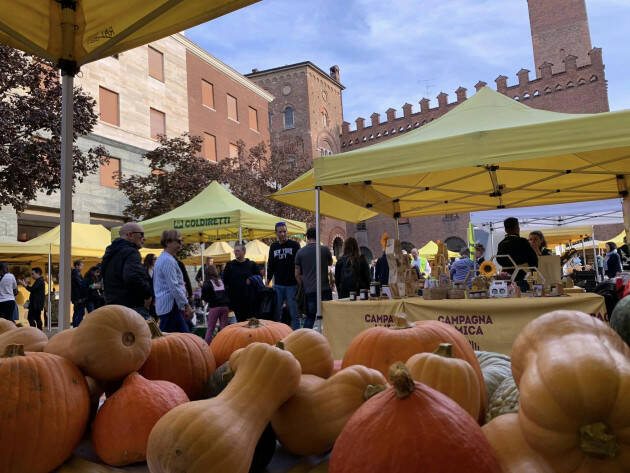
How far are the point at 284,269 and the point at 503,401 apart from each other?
18.5ft

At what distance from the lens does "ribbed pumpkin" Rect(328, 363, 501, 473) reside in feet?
2.03

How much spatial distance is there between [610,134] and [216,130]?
2265 cm

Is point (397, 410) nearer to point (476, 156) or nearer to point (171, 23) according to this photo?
point (171, 23)

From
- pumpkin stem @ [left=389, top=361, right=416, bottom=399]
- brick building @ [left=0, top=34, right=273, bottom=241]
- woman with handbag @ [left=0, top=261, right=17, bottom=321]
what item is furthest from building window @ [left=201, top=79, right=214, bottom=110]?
pumpkin stem @ [left=389, top=361, right=416, bottom=399]

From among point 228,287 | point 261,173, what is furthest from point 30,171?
point 261,173

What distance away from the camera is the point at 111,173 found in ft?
56.7

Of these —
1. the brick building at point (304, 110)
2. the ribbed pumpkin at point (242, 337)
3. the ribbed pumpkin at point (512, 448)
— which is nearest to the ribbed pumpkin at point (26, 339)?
the ribbed pumpkin at point (242, 337)

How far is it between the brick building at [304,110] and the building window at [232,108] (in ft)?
28.5

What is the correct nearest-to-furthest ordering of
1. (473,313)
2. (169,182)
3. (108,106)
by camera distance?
1. (473,313)
2. (169,182)
3. (108,106)

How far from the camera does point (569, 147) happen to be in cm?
374

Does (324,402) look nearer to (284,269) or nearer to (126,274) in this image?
(126,274)

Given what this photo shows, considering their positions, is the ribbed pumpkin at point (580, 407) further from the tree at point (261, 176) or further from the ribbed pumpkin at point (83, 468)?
the tree at point (261, 176)

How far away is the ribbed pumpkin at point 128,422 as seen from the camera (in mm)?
953

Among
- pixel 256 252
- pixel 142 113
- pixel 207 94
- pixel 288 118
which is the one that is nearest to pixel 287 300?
pixel 256 252
